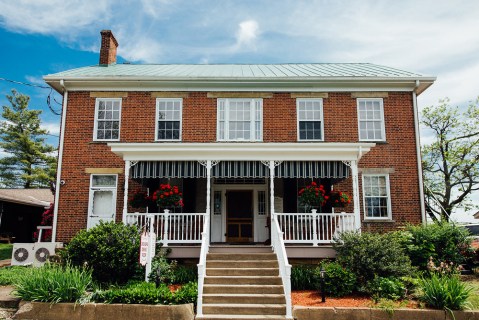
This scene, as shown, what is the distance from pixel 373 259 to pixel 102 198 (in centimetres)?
937

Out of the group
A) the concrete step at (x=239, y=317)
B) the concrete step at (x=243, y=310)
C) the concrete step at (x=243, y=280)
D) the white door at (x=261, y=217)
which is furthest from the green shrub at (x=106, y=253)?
the white door at (x=261, y=217)

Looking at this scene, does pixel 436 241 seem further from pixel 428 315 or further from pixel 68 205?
pixel 68 205

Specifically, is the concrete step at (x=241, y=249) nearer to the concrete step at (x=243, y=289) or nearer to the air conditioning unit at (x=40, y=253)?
the concrete step at (x=243, y=289)

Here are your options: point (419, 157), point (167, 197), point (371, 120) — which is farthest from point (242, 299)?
point (419, 157)

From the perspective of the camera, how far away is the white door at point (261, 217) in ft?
48.8

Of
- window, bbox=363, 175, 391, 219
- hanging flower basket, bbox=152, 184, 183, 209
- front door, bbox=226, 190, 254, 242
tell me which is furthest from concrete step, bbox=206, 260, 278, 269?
window, bbox=363, 175, 391, 219

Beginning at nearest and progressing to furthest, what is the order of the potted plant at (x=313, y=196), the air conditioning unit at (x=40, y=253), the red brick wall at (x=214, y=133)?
the potted plant at (x=313, y=196)
the air conditioning unit at (x=40, y=253)
the red brick wall at (x=214, y=133)

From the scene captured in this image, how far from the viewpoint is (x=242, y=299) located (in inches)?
368

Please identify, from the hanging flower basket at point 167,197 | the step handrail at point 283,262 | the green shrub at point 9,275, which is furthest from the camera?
the hanging flower basket at point 167,197

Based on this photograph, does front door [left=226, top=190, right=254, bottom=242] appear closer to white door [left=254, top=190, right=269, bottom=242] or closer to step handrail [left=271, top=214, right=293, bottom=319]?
white door [left=254, top=190, right=269, bottom=242]

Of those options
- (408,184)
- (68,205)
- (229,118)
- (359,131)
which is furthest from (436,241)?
(68,205)

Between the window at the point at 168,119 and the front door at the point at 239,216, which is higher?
the window at the point at 168,119

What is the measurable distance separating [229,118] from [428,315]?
30.3 feet

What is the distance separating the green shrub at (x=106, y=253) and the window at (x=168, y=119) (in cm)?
499
